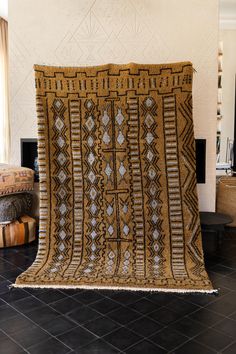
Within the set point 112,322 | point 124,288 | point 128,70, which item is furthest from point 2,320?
point 128,70

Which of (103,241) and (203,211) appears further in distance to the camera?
(203,211)

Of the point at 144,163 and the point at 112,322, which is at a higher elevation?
the point at 144,163

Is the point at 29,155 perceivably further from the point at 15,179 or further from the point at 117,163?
the point at 117,163

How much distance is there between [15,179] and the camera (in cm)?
361

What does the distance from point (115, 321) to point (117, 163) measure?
4.32 feet

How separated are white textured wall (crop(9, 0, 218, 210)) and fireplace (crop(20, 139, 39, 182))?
1.62 ft

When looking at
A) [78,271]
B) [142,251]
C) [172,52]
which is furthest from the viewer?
[172,52]

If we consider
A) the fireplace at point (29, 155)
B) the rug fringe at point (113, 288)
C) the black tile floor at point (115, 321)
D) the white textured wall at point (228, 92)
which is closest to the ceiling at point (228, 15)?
the white textured wall at point (228, 92)

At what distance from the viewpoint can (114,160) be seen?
321 cm

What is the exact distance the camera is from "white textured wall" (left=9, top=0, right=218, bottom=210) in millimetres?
3625

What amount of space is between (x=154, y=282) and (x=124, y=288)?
21 cm

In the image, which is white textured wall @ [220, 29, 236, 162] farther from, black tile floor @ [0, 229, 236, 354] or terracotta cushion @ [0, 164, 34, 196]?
black tile floor @ [0, 229, 236, 354]

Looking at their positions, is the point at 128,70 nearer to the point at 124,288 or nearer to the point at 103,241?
the point at 103,241

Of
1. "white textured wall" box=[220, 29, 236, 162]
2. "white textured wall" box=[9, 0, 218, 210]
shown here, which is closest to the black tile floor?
"white textured wall" box=[9, 0, 218, 210]
